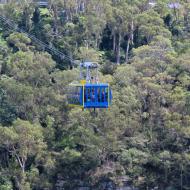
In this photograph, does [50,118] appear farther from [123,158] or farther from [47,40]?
[47,40]

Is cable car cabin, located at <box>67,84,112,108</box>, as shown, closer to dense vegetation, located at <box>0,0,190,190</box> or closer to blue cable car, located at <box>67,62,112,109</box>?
blue cable car, located at <box>67,62,112,109</box>

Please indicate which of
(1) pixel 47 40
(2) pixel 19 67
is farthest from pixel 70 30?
(2) pixel 19 67

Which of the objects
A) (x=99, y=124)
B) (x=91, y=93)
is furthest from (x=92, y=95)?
(x=99, y=124)

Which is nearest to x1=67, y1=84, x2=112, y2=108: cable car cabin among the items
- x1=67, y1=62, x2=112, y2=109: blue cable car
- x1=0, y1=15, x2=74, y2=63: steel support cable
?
x1=67, y1=62, x2=112, y2=109: blue cable car

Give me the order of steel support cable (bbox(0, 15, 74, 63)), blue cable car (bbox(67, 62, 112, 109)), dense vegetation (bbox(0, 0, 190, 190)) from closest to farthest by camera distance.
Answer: blue cable car (bbox(67, 62, 112, 109)), dense vegetation (bbox(0, 0, 190, 190)), steel support cable (bbox(0, 15, 74, 63))

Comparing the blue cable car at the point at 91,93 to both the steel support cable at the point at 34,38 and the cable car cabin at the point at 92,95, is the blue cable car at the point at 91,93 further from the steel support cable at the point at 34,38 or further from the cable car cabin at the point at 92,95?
the steel support cable at the point at 34,38

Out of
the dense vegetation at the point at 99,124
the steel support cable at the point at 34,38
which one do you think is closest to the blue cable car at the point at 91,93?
the dense vegetation at the point at 99,124

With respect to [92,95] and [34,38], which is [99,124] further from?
[34,38]

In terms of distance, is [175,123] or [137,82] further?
[137,82]
